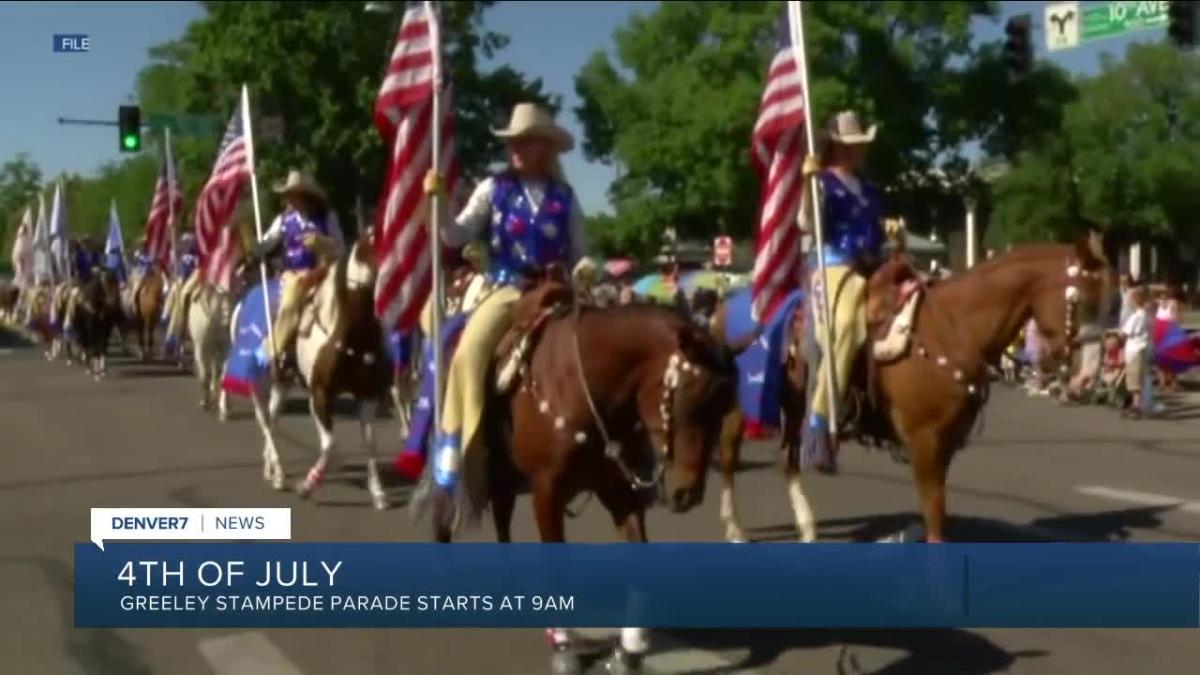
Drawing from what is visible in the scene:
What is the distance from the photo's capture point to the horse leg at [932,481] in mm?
8734

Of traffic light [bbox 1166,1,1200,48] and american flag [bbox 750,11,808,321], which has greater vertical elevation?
traffic light [bbox 1166,1,1200,48]

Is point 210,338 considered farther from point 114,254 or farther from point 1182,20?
point 1182,20

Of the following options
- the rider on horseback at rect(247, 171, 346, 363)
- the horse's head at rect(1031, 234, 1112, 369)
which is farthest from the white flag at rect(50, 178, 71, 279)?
the horse's head at rect(1031, 234, 1112, 369)

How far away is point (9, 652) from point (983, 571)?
394 cm

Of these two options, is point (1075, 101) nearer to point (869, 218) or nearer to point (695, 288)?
point (695, 288)

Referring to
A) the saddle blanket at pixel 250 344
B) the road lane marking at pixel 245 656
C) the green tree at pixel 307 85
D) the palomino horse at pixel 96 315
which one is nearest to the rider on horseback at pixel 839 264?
the road lane marking at pixel 245 656

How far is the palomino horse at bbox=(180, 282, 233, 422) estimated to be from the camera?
1869 centimetres

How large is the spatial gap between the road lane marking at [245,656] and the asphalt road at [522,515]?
0.01 metres

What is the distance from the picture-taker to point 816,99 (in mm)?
34094

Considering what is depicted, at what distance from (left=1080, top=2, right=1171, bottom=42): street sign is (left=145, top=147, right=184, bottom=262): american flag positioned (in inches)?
476

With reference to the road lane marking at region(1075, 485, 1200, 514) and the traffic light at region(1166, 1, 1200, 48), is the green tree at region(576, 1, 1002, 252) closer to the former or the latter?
the traffic light at region(1166, 1, 1200, 48)

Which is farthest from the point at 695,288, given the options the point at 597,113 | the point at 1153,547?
the point at 1153,547

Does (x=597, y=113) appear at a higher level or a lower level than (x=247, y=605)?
higher

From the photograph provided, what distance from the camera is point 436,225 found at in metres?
7.85
